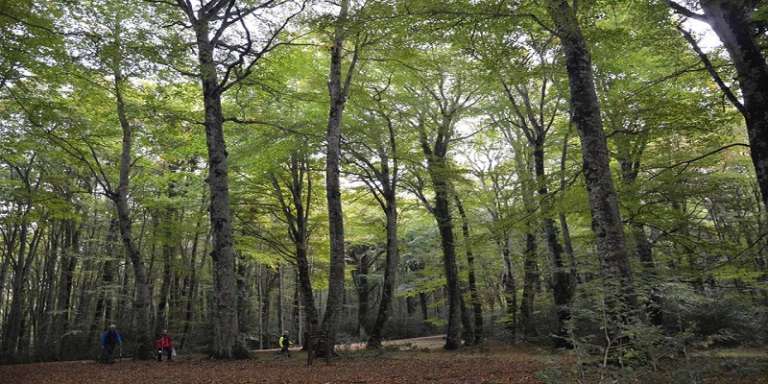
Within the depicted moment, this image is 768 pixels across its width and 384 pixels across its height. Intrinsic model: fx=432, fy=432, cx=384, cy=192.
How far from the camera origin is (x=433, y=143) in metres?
18.5

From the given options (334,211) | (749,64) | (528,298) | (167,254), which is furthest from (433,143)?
(167,254)

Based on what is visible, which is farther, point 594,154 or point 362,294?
point 362,294

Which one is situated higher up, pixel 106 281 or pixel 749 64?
pixel 749 64

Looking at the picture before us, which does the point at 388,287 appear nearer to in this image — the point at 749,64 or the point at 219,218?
the point at 219,218

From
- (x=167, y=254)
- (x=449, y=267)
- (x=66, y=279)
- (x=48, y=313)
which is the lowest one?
(x=48, y=313)

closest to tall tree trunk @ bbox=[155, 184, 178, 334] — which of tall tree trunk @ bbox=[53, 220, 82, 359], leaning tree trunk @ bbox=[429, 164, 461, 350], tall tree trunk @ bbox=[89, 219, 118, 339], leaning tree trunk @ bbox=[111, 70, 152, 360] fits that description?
tall tree trunk @ bbox=[89, 219, 118, 339]

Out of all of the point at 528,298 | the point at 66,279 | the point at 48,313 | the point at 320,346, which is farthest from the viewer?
the point at 66,279

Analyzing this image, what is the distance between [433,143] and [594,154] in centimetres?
1170

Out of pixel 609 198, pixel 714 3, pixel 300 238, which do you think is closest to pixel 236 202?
pixel 300 238

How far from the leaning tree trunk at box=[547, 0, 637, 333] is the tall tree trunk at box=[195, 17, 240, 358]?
7805 mm

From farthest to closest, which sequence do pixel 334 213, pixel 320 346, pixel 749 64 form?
pixel 320 346 → pixel 334 213 → pixel 749 64

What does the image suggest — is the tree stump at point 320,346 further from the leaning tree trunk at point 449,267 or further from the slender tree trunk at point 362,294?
the slender tree trunk at point 362,294

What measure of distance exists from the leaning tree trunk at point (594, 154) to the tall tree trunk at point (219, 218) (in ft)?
25.6

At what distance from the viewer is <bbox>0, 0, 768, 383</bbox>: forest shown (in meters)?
6.55
